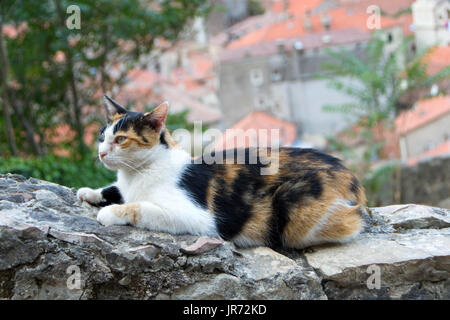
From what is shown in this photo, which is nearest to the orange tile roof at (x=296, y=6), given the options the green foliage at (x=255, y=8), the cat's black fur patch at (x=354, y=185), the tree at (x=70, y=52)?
the green foliage at (x=255, y=8)

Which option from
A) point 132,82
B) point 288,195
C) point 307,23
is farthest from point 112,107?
point 307,23

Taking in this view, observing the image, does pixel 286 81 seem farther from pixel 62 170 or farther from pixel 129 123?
pixel 129 123

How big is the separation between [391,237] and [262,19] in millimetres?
26735

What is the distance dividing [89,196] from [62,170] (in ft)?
12.5

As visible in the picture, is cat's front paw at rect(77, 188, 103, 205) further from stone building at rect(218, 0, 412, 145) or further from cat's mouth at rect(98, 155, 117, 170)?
stone building at rect(218, 0, 412, 145)

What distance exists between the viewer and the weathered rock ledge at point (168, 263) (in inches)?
104

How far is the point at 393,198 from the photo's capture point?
11.9 m

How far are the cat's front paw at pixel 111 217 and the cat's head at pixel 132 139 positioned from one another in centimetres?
28

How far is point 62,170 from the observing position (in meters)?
6.84

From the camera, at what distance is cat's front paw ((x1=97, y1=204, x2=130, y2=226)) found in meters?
2.87

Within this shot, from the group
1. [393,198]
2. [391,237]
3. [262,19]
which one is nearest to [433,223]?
[391,237]

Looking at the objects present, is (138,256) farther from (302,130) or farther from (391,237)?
(302,130)

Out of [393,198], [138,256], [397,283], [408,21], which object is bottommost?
[393,198]

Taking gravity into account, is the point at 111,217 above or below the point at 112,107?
below
